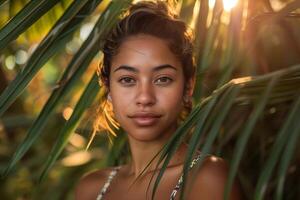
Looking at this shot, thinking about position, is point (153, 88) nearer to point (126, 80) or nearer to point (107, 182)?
point (126, 80)

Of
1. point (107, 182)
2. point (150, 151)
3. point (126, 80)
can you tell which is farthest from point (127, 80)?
point (107, 182)

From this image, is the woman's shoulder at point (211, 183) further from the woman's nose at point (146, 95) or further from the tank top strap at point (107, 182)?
the tank top strap at point (107, 182)

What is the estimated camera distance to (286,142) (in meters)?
1.01

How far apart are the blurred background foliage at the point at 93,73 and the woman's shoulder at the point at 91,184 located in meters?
0.09

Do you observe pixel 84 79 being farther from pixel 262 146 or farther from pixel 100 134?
pixel 262 146

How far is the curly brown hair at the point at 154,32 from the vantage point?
4.11 ft

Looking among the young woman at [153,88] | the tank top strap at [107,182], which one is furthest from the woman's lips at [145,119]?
the tank top strap at [107,182]

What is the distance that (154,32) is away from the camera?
125 cm

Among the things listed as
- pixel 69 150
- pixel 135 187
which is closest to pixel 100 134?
pixel 69 150

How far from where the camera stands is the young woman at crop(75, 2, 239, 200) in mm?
1182

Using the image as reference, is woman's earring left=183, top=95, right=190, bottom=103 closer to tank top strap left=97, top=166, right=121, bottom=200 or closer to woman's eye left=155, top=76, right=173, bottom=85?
woman's eye left=155, top=76, right=173, bottom=85

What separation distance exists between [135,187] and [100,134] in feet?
2.96

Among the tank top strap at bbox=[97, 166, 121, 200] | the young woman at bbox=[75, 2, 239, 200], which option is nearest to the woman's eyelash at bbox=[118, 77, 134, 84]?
the young woman at bbox=[75, 2, 239, 200]

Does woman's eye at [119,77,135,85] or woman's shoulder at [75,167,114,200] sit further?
woman's shoulder at [75,167,114,200]
